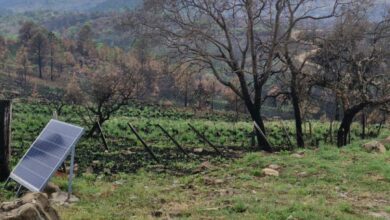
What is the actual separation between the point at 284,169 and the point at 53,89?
90158 mm

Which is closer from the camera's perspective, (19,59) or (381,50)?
(381,50)

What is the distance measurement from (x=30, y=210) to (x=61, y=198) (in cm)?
331

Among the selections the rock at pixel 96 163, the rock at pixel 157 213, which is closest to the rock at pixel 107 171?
the rock at pixel 96 163

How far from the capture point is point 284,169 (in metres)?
12.5

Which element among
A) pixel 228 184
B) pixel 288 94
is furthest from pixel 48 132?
pixel 288 94

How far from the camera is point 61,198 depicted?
30.1 feet

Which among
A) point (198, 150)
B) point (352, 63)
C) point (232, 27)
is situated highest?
point (232, 27)

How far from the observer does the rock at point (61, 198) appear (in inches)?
350

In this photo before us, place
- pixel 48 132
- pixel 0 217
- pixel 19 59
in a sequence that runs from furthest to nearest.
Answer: pixel 19 59 < pixel 48 132 < pixel 0 217

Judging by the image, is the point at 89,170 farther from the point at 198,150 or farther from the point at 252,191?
the point at 198,150


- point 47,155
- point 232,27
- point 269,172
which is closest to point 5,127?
point 47,155

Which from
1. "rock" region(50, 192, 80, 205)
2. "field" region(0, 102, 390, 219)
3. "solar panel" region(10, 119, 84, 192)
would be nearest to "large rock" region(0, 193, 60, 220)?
A: "field" region(0, 102, 390, 219)

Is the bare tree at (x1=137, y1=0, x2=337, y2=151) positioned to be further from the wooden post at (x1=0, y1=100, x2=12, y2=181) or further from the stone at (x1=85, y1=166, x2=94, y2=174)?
the wooden post at (x1=0, y1=100, x2=12, y2=181)

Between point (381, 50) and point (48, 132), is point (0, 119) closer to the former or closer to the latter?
point (48, 132)
